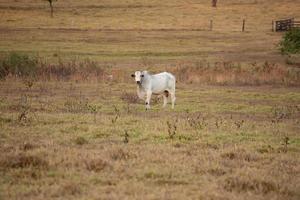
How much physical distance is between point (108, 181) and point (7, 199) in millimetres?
1864

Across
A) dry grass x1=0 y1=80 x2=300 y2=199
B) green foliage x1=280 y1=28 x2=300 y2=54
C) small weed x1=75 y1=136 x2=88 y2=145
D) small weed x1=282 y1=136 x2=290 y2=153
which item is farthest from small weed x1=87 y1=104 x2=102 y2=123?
green foliage x1=280 y1=28 x2=300 y2=54

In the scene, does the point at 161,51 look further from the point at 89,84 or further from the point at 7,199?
the point at 7,199

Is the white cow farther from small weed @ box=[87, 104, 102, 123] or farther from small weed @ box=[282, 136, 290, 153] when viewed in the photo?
small weed @ box=[282, 136, 290, 153]

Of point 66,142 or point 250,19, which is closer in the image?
point 66,142

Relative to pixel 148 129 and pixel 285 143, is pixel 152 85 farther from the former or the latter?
pixel 285 143

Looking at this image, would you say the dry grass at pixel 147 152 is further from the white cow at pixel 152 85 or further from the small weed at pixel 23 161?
the white cow at pixel 152 85

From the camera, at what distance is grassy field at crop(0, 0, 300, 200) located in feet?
32.9

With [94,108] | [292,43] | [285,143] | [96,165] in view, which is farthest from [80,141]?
[292,43]

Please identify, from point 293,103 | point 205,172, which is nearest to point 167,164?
point 205,172

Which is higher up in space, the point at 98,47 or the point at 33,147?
the point at 98,47

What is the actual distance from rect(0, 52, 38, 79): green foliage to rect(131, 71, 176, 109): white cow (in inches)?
353

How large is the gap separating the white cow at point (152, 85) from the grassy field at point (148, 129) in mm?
534

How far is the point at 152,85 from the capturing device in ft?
71.3

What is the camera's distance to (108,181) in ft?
33.3
